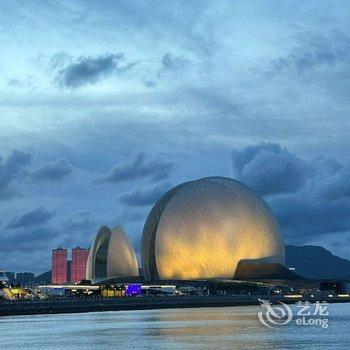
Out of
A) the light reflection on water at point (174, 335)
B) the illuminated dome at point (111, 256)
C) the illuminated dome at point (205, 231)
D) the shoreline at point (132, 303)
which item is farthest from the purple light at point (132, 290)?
the light reflection on water at point (174, 335)

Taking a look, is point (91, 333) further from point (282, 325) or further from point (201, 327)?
point (282, 325)

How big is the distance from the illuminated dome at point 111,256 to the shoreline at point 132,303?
76.1ft

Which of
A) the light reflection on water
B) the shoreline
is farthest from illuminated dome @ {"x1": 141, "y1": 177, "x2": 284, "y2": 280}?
the light reflection on water

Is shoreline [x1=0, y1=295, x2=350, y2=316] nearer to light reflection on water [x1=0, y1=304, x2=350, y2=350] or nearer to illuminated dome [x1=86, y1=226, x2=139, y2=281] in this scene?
illuminated dome [x1=86, y1=226, x2=139, y2=281]

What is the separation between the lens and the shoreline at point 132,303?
118m

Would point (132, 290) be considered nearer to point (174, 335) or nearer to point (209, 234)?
point (209, 234)

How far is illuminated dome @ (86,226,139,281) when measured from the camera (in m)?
160

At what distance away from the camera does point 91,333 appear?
76.8 m

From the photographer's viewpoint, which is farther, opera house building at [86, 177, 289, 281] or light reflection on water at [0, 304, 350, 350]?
opera house building at [86, 177, 289, 281]

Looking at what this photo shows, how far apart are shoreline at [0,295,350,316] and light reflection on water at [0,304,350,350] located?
25760 millimetres

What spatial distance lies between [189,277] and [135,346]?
80.8 metres

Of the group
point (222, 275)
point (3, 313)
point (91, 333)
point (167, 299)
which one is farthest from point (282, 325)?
point (222, 275)

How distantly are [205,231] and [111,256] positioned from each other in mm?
21674

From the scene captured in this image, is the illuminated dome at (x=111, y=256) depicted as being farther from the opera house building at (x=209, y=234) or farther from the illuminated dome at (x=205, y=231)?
the illuminated dome at (x=205, y=231)
